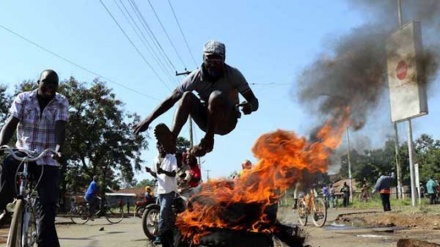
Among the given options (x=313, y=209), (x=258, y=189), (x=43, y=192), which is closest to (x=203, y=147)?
(x=258, y=189)

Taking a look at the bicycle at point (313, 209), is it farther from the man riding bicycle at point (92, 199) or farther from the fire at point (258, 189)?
the man riding bicycle at point (92, 199)

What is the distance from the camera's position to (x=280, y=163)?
543cm

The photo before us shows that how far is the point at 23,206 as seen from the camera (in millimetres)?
4758

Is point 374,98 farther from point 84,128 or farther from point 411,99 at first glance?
point 84,128

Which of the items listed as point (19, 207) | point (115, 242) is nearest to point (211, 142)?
point (19, 207)

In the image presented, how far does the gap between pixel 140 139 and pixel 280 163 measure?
125 feet

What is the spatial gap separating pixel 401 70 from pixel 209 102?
7162 mm

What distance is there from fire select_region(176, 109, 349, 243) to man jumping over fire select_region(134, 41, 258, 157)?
0.44m

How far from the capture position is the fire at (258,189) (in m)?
4.90

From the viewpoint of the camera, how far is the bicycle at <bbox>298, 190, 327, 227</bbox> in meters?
14.0

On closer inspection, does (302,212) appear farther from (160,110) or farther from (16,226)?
(16,226)

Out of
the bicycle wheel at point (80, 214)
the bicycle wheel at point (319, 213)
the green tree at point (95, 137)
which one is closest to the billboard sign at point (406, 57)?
the bicycle wheel at point (319, 213)

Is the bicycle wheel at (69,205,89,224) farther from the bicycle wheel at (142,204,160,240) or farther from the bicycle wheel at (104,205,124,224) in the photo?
the bicycle wheel at (142,204,160,240)

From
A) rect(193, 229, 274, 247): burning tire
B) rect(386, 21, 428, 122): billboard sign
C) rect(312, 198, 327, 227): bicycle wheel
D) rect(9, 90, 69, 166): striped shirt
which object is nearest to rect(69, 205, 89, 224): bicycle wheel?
rect(312, 198, 327, 227): bicycle wheel
